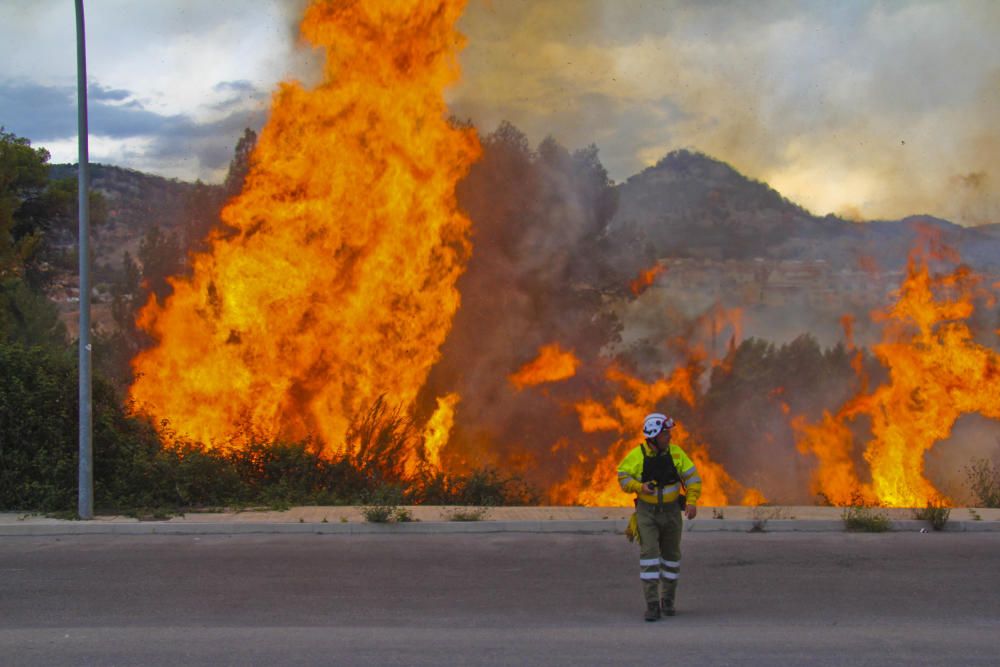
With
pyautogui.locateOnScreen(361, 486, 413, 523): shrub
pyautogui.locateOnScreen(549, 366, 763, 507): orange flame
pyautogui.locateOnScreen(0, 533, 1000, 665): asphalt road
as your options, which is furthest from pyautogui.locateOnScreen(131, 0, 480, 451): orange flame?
pyautogui.locateOnScreen(549, 366, 763, 507): orange flame

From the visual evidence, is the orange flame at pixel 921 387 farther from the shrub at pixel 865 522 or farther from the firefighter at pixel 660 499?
the firefighter at pixel 660 499

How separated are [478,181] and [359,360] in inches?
266

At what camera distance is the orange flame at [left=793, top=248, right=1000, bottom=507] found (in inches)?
607

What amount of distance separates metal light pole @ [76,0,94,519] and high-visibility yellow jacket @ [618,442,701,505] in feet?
23.3

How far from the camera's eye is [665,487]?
722 centimetres

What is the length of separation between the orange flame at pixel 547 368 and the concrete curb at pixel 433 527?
10.1m

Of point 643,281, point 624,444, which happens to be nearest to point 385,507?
point 624,444

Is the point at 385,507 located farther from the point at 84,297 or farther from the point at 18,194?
the point at 18,194

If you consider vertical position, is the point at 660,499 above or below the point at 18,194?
below

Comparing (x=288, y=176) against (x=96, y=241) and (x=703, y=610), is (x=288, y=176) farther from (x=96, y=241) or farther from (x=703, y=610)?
(x=96, y=241)

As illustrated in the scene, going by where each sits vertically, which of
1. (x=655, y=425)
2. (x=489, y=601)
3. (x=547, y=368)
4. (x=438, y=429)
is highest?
(x=547, y=368)

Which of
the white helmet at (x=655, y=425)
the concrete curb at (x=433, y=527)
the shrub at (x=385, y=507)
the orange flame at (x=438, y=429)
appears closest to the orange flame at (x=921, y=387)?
the concrete curb at (x=433, y=527)

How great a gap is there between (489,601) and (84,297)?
21.5 ft

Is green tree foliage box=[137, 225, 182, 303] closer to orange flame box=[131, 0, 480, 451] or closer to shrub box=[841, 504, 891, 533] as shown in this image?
orange flame box=[131, 0, 480, 451]
